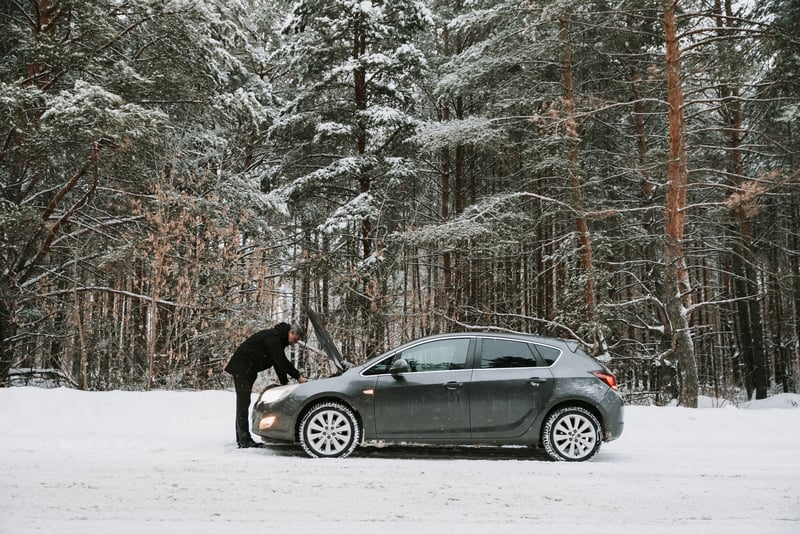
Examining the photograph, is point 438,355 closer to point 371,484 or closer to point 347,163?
point 371,484

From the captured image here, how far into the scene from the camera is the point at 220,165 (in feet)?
57.5

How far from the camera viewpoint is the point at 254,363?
26.6 ft

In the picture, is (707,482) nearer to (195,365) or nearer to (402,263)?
(195,365)

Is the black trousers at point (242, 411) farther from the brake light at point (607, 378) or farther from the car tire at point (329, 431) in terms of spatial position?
the brake light at point (607, 378)

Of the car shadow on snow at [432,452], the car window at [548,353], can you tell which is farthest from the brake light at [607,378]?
the car shadow on snow at [432,452]

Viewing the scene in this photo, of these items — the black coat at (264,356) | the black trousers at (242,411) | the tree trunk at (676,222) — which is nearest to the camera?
the black trousers at (242,411)

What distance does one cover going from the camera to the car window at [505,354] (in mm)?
7465

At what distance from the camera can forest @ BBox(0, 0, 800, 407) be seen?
12.5 metres

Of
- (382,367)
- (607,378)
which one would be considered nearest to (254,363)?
(382,367)

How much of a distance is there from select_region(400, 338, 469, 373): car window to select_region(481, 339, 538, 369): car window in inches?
10.3

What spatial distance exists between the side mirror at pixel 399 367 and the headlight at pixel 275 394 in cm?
130

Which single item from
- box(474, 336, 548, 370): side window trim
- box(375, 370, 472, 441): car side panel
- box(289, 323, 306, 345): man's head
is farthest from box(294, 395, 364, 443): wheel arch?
box(474, 336, 548, 370): side window trim

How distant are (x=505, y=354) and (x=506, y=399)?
1.96 ft

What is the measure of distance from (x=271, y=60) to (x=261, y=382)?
11118mm
